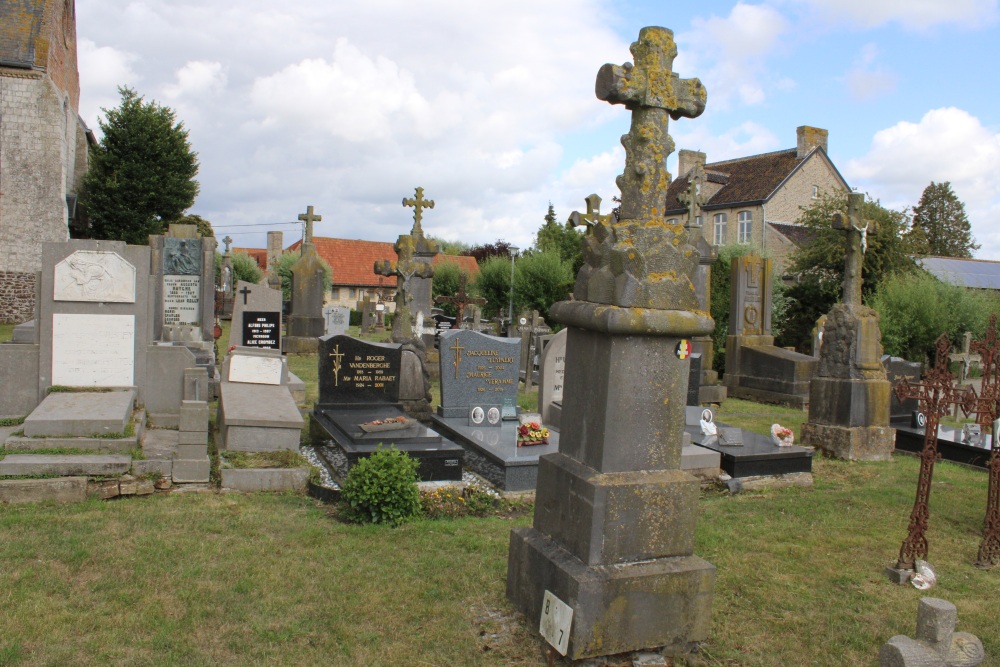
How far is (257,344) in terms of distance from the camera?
13.8 metres

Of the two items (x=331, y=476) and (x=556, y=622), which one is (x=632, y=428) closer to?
(x=556, y=622)

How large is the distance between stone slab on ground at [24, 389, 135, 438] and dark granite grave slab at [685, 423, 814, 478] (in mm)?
6495

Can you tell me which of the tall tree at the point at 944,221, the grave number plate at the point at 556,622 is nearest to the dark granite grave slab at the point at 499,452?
the grave number plate at the point at 556,622

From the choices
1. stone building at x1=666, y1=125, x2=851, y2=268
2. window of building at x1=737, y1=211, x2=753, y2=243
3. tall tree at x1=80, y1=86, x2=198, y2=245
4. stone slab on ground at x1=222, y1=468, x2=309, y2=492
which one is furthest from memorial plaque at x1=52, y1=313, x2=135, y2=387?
window of building at x1=737, y1=211, x2=753, y2=243

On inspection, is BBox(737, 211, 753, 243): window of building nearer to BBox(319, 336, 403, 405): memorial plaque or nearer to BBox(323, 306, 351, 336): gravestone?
BBox(323, 306, 351, 336): gravestone

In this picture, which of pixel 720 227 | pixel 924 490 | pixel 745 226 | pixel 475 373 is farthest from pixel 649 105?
pixel 720 227

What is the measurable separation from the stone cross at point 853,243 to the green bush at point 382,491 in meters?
7.48

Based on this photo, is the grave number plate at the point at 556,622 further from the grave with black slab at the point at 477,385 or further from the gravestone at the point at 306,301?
the gravestone at the point at 306,301

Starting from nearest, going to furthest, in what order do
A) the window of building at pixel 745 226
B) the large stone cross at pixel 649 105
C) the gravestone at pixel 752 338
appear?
the large stone cross at pixel 649 105, the gravestone at pixel 752 338, the window of building at pixel 745 226

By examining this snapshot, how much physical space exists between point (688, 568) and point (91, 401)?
21.9 ft

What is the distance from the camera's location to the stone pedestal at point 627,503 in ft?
12.8

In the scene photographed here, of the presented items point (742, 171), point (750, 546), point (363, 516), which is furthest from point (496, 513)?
point (742, 171)

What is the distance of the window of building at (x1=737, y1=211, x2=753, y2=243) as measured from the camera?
34156 millimetres

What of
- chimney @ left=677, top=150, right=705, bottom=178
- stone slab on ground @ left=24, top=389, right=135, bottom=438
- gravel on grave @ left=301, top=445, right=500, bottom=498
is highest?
chimney @ left=677, top=150, right=705, bottom=178
